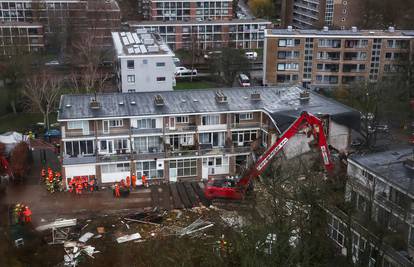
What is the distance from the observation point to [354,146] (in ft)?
102

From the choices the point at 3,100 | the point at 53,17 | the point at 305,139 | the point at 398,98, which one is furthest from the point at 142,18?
the point at 305,139

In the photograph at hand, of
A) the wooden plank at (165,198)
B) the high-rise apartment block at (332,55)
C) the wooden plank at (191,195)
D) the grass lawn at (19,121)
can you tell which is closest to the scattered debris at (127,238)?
the wooden plank at (165,198)

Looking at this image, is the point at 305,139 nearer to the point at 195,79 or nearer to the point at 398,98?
the point at 398,98

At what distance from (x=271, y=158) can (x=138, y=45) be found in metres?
20.7

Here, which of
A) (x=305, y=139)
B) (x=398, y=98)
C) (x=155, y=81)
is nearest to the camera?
(x=305, y=139)

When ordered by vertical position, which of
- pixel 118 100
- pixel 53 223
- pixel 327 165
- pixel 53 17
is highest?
pixel 53 17

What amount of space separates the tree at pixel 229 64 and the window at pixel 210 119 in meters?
17.9

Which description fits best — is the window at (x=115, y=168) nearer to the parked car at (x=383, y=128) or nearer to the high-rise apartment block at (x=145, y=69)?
the high-rise apartment block at (x=145, y=69)

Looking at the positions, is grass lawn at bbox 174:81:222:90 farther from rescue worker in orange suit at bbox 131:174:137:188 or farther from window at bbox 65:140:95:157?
rescue worker in orange suit at bbox 131:174:137:188

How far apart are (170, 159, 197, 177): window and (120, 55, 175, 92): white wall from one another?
12.6m

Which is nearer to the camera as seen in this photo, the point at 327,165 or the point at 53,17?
the point at 327,165

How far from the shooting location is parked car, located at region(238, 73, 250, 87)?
46.8 m

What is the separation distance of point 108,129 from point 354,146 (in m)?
14.3

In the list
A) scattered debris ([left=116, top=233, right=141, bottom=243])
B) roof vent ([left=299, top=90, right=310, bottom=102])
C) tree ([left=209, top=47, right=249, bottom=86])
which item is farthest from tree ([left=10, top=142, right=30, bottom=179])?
tree ([left=209, top=47, right=249, bottom=86])
